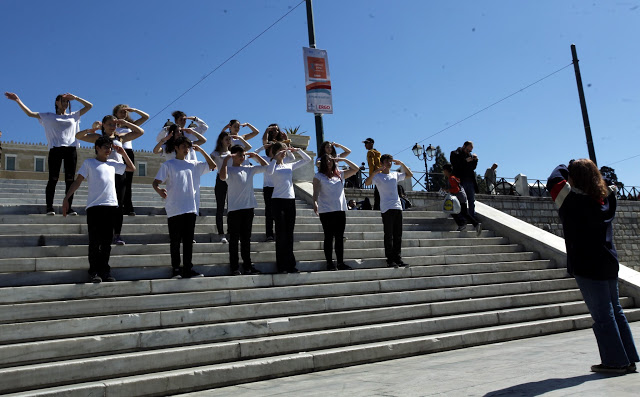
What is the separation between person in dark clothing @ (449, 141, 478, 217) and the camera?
36.3ft

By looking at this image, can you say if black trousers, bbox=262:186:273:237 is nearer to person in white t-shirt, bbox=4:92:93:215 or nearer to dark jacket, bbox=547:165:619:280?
person in white t-shirt, bbox=4:92:93:215

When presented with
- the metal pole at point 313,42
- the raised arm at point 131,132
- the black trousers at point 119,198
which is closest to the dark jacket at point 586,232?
the black trousers at point 119,198

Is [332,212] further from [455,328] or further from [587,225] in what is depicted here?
[587,225]

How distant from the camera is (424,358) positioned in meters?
5.84

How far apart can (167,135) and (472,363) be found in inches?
216

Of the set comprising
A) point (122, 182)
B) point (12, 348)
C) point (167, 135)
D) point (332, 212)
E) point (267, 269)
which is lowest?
point (12, 348)

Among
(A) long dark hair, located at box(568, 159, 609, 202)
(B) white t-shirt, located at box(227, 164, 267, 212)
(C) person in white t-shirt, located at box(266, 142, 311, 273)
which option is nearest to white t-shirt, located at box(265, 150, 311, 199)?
(C) person in white t-shirt, located at box(266, 142, 311, 273)

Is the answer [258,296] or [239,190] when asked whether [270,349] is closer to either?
[258,296]

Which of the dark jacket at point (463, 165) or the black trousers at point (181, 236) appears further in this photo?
the dark jacket at point (463, 165)

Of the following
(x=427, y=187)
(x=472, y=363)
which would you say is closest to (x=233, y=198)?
(x=472, y=363)

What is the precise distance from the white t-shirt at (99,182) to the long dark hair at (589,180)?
4438 millimetres

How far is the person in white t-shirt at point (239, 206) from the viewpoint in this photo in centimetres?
692

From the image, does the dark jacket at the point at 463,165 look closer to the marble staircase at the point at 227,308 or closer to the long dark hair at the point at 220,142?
the marble staircase at the point at 227,308

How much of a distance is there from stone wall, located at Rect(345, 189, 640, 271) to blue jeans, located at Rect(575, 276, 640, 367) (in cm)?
1166
